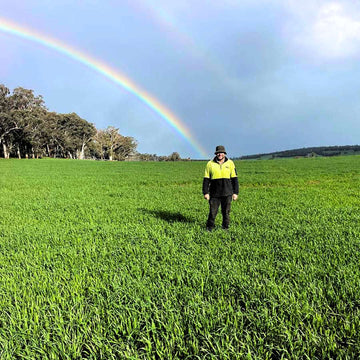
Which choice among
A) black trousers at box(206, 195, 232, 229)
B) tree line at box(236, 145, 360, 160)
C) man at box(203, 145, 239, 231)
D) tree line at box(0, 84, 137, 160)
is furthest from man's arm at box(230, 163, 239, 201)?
tree line at box(236, 145, 360, 160)

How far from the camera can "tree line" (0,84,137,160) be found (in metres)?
62.5

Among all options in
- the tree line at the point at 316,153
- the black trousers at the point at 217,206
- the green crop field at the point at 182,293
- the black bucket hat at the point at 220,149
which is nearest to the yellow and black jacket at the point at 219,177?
the black trousers at the point at 217,206

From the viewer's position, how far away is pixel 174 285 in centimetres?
354

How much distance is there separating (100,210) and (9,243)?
13.3 ft

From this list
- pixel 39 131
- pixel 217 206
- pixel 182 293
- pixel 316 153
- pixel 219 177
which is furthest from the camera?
pixel 316 153

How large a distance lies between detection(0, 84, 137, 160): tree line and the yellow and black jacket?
69.2 metres

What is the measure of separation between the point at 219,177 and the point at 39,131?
75.8 meters

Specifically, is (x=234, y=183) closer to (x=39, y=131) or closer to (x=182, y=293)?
(x=182, y=293)

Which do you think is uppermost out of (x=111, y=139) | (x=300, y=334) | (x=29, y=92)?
(x=29, y=92)

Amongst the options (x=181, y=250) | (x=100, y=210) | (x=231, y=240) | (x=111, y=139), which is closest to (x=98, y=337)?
(x=181, y=250)

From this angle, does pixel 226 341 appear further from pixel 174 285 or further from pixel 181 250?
pixel 181 250

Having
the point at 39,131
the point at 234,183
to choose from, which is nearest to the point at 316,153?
the point at 39,131

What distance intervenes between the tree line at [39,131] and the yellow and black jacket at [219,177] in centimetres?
6921

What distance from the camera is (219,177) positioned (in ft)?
20.4
